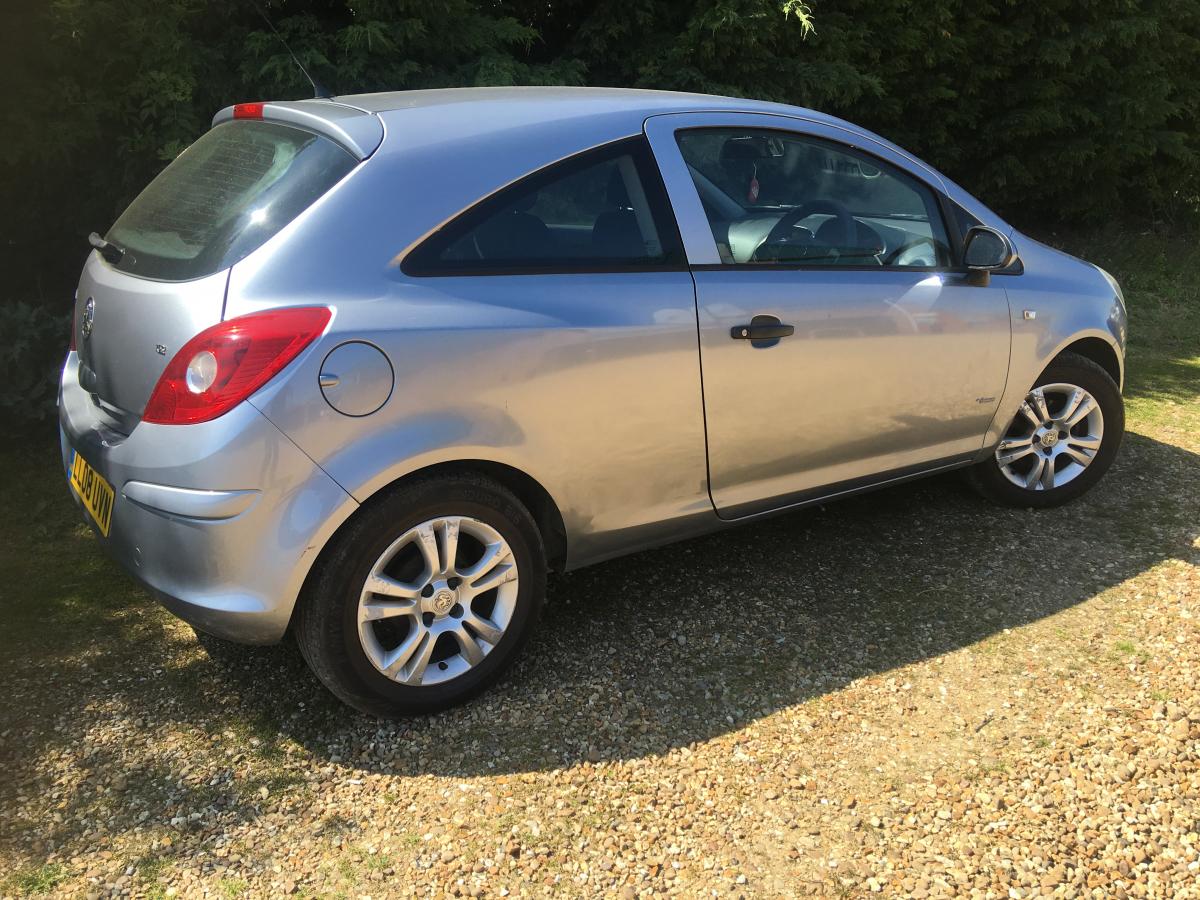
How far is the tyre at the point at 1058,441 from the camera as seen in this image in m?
4.34

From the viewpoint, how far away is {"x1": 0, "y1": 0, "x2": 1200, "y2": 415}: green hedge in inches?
213

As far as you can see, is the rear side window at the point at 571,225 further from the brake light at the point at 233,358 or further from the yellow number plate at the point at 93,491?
the yellow number plate at the point at 93,491

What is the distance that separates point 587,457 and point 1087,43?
867 centimetres

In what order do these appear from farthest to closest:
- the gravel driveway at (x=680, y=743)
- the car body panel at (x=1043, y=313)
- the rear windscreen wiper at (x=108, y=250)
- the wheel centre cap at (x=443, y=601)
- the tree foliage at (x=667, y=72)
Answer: the tree foliage at (x=667, y=72) → the car body panel at (x=1043, y=313) → the rear windscreen wiper at (x=108, y=250) → the wheel centre cap at (x=443, y=601) → the gravel driveway at (x=680, y=743)

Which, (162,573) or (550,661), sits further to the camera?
(550,661)

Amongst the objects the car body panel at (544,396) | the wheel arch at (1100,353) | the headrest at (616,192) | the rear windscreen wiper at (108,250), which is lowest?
the wheel arch at (1100,353)

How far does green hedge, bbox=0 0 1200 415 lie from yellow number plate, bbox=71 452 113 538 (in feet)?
9.64

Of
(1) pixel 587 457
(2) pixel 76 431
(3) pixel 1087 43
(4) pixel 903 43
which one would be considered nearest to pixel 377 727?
(1) pixel 587 457

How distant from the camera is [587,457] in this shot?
3.07 m

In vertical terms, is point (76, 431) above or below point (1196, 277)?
above

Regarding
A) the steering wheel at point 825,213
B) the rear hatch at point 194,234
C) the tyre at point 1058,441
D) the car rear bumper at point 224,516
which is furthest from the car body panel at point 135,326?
the tyre at point 1058,441

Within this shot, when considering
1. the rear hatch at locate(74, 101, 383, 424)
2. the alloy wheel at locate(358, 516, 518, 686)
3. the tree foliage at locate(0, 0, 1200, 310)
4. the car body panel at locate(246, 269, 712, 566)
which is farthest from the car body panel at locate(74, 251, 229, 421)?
the tree foliage at locate(0, 0, 1200, 310)

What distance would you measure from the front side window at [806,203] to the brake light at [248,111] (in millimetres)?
1306

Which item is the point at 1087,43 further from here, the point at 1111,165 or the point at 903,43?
the point at 903,43
